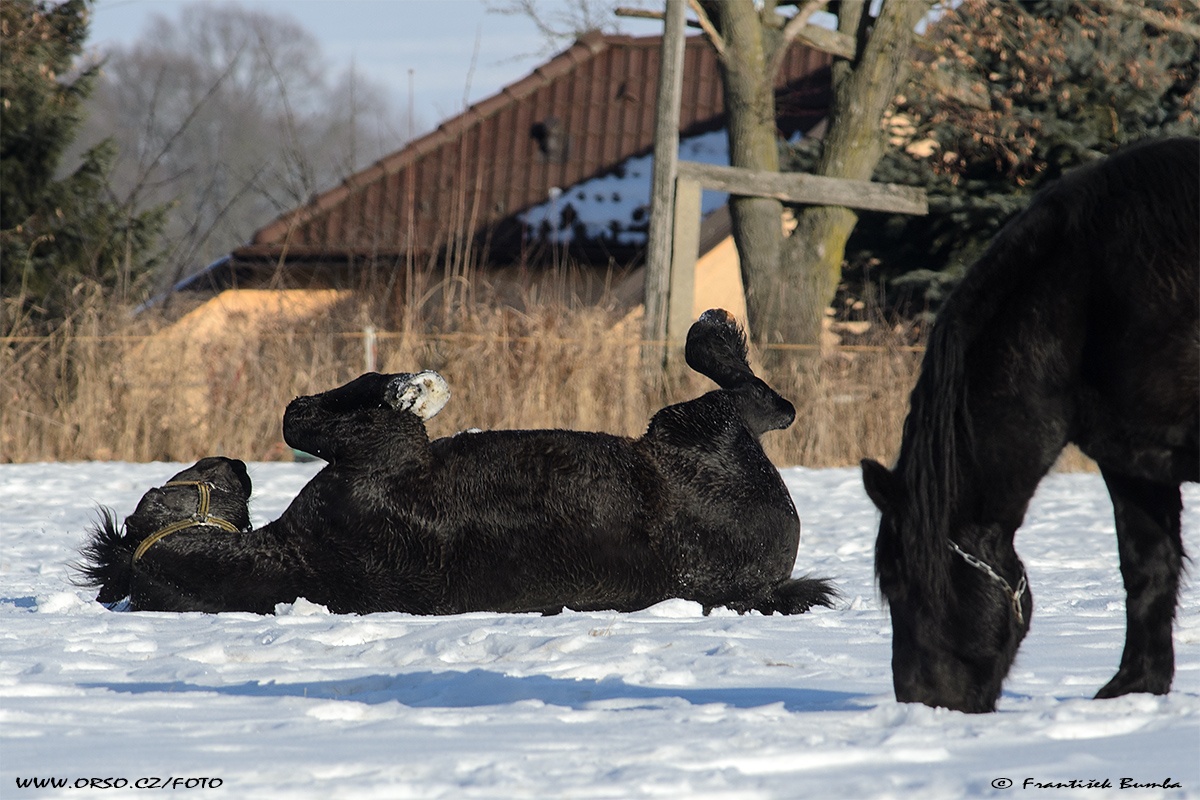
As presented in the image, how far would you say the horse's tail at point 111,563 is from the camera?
16.1ft

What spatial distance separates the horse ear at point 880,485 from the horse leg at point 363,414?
206cm

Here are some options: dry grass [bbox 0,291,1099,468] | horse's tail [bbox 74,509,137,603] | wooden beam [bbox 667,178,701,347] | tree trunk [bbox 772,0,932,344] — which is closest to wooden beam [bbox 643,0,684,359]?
wooden beam [bbox 667,178,701,347]

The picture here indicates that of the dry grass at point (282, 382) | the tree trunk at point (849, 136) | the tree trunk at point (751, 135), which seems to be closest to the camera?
the dry grass at point (282, 382)

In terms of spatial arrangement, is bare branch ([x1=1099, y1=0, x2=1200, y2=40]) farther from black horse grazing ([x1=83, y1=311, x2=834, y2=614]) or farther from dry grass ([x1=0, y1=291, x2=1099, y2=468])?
black horse grazing ([x1=83, y1=311, x2=834, y2=614])

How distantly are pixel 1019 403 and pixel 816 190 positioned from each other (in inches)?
441

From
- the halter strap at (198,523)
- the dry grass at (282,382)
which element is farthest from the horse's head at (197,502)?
the dry grass at (282,382)

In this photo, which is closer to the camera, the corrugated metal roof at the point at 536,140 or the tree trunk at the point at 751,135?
the tree trunk at the point at 751,135

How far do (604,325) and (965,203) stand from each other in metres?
5.38

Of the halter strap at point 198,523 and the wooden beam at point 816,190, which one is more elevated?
the wooden beam at point 816,190

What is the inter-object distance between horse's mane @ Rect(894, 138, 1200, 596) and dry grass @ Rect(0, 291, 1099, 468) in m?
7.84

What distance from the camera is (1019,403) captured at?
117 inches

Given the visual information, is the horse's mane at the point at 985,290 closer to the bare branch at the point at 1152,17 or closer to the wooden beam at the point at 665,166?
the wooden beam at the point at 665,166

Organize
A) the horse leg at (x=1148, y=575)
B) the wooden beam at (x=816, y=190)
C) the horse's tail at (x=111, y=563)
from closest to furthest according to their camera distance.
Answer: the horse leg at (x=1148, y=575)
the horse's tail at (x=111, y=563)
the wooden beam at (x=816, y=190)

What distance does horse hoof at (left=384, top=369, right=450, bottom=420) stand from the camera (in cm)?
476
